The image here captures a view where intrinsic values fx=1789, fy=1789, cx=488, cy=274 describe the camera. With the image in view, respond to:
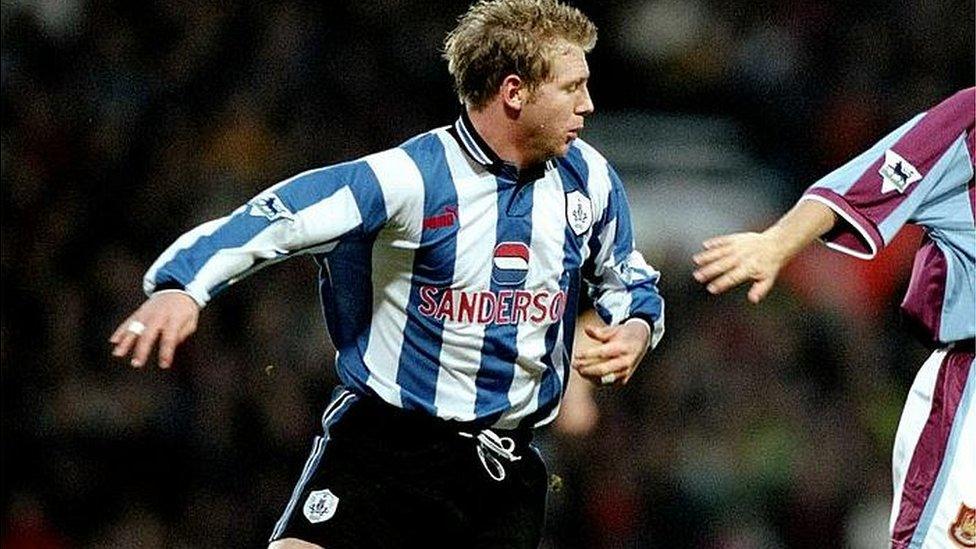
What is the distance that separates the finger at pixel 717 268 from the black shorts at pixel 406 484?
82 cm

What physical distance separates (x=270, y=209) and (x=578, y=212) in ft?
2.67

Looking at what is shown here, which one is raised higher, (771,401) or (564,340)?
(564,340)

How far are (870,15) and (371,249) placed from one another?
662 centimetres

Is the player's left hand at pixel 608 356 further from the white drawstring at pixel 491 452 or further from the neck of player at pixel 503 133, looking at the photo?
the neck of player at pixel 503 133

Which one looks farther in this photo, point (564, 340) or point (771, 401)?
point (771, 401)

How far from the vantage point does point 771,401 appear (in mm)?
8492

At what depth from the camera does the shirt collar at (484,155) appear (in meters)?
4.31

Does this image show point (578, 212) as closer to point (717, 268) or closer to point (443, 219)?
point (443, 219)

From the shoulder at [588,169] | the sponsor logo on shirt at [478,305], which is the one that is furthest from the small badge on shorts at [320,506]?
the shoulder at [588,169]

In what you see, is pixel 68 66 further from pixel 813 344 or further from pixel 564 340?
pixel 564 340

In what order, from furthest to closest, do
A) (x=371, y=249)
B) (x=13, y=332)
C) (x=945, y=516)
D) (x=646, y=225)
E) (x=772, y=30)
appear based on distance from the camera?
1. (x=772, y=30)
2. (x=646, y=225)
3. (x=13, y=332)
4. (x=371, y=249)
5. (x=945, y=516)

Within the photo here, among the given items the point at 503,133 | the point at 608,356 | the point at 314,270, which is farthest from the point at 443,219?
the point at 314,270

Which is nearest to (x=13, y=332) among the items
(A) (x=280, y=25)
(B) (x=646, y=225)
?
(A) (x=280, y=25)

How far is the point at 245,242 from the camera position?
3928 millimetres
